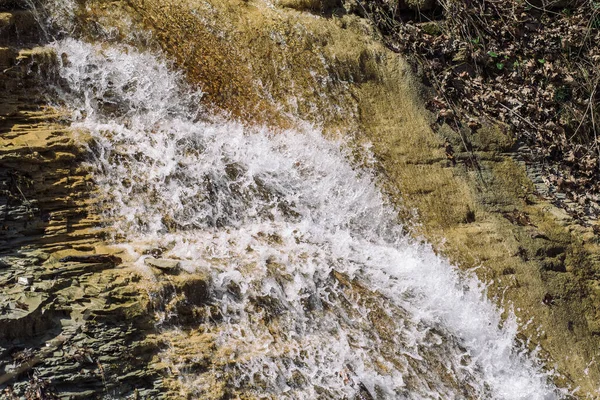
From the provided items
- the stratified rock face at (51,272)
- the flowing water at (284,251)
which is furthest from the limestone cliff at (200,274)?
the flowing water at (284,251)

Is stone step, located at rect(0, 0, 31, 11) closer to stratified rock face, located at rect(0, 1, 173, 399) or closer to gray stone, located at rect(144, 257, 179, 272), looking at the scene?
stratified rock face, located at rect(0, 1, 173, 399)

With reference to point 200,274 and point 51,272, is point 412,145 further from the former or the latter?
point 51,272

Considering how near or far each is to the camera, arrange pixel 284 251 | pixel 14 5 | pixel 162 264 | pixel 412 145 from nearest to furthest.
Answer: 1. pixel 162 264
2. pixel 14 5
3. pixel 284 251
4. pixel 412 145

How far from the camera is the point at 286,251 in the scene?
5207mm

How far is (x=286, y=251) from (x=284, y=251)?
18 millimetres

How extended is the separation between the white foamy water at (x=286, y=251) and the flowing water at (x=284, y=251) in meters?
0.01

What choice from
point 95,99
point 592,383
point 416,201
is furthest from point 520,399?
point 95,99

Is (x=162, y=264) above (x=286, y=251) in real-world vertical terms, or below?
above

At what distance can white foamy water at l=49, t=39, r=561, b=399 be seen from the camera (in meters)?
4.69

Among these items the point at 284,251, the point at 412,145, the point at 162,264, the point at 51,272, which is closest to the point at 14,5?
the point at 51,272

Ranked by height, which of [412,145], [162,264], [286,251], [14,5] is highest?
[14,5]

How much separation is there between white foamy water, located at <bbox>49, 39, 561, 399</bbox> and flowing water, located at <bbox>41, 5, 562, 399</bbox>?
0.01 meters

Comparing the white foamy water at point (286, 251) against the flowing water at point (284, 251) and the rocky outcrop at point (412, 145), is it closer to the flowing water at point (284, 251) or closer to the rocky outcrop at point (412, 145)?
the flowing water at point (284, 251)

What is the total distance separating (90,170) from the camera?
189 inches
